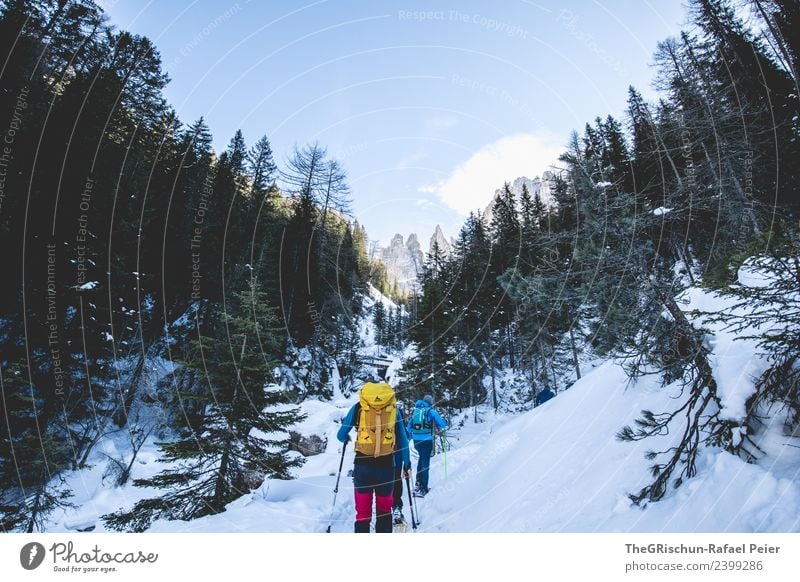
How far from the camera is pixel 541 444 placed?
698cm

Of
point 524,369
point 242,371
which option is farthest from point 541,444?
point 524,369

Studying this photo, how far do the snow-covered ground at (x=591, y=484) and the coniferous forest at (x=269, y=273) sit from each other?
0.30 metres

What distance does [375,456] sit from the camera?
4438mm

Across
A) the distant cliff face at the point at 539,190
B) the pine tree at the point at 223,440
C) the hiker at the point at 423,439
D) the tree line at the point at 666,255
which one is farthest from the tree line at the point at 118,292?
the distant cliff face at the point at 539,190

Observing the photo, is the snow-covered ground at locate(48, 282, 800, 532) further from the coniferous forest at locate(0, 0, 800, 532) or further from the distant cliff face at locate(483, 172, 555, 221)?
the distant cliff face at locate(483, 172, 555, 221)

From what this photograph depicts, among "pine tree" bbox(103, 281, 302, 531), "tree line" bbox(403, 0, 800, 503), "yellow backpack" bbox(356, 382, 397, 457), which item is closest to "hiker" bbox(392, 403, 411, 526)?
"yellow backpack" bbox(356, 382, 397, 457)

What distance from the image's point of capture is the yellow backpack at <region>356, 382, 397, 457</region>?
14.6ft

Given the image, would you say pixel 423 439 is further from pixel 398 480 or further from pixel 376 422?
pixel 376 422

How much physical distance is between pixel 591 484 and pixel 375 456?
330 centimetres

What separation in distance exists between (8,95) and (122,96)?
24.9 feet

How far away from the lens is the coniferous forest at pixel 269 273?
576 centimetres

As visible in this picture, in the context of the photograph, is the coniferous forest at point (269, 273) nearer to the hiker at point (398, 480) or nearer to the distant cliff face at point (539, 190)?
the hiker at point (398, 480)

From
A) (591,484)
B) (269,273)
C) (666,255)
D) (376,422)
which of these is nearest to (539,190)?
(666,255)
